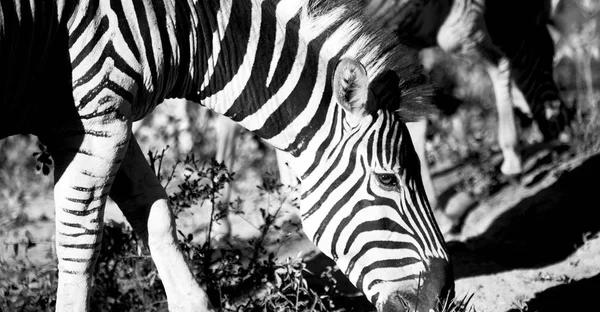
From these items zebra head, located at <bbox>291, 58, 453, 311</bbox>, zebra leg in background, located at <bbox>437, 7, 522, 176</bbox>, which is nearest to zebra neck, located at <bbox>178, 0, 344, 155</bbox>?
zebra head, located at <bbox>291, 58, 453, 311</bbox>

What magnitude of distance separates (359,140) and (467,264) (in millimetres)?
2442

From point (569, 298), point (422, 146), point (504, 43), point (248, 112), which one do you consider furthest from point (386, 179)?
point (504, 43)

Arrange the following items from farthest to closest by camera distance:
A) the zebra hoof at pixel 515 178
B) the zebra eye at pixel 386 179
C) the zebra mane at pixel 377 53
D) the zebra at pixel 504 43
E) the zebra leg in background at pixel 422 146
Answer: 1. the zebra hoof at pixel 515 178
2. the zebra leg in background at pixel 422 146
3. the zebra at pixel 504 43
4. the zebra mane at pixel 377 53
5. the zebra eye at pixel 386 179

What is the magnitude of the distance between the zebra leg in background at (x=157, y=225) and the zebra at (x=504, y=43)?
9.18 ft

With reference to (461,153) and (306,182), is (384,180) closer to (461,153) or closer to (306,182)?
(306,182)

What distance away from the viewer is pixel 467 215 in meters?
7.36

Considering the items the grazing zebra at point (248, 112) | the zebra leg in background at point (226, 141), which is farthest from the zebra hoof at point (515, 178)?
the grazing zebra at point (248, 112)

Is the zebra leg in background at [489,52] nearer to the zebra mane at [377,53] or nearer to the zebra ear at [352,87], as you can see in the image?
the zebra mane at [377,53]

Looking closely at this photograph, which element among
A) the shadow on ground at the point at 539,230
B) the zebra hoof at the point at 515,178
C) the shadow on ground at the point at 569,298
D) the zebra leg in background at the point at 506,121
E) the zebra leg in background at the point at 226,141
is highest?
A: the zebra leg in background at the point at 226,141

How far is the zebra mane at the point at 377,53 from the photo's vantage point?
400 centimetres

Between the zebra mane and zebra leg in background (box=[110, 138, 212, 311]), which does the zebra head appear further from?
zebra leg in background (box=[110, 138, 212, 311])

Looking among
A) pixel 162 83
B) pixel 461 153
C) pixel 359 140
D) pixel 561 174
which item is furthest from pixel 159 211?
pixel 461 153

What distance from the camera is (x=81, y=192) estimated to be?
367 centimetres

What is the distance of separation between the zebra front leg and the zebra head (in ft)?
3.14
